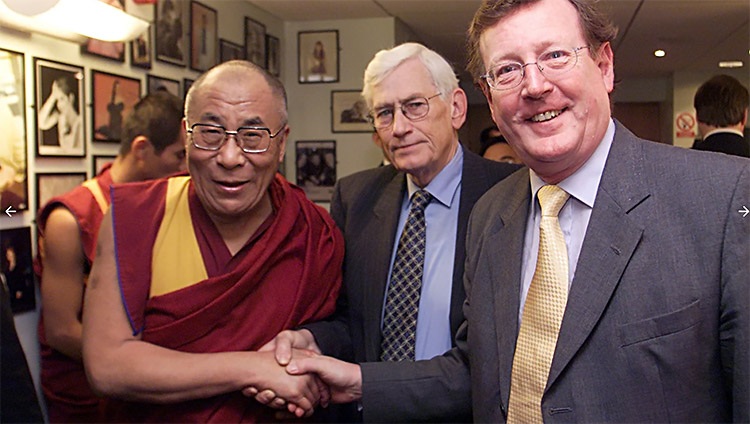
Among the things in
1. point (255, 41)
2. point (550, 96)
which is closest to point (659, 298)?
point (550, 96)

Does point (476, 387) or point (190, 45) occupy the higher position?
point (190, 45)

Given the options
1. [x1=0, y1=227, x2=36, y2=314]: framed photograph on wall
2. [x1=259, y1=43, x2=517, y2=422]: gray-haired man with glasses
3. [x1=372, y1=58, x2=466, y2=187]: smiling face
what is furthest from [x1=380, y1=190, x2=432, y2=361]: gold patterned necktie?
[x1=0, y1=227, x2=36, y2=314]: framed photograph on wall

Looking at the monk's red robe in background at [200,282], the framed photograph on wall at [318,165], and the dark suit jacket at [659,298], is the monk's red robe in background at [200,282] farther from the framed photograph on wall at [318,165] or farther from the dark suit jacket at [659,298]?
the framed photograph on wall at [318,165]

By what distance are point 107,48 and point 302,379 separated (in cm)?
196

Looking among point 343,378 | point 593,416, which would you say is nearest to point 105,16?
point 343,378

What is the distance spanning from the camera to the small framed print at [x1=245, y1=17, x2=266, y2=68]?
4.29 metres

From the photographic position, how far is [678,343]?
3.36 ft

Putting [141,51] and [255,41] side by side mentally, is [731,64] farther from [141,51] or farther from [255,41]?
[141,51]

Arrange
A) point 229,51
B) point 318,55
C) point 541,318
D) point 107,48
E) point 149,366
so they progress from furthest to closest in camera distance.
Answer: point 318,55 → point 229,51 → point 107,48 → point 149,366 → point 541,318

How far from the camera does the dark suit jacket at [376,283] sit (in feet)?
4.95

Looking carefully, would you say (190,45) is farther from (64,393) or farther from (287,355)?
(287,355)

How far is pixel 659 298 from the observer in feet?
3.40

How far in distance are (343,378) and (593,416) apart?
628 mm

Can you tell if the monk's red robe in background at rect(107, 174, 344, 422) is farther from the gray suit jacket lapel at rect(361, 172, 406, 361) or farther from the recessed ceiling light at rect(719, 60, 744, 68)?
the recessed ceiling light at rect(719, 60, 744, 68)
